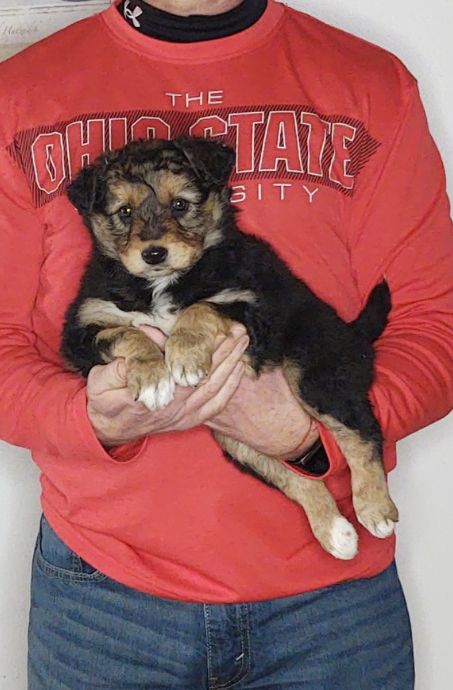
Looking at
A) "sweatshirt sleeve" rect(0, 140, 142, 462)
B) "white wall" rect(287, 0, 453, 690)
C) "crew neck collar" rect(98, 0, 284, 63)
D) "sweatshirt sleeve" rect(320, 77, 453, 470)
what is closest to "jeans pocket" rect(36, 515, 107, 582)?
"sweatshirt sleeve" rect(0, 140, 142, 462)

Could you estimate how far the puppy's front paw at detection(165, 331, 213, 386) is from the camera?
155 cm

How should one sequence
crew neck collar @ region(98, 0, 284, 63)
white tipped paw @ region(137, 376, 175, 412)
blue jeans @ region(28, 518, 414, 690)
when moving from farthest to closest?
crew neck collar @ region(98, 0, 284, 63), blue jeans @ region(28, 518, 414, 690), white tipped paw @ region(137, 376, 175, 412)

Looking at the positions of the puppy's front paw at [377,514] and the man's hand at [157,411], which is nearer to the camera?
the man's hand at [157,411]

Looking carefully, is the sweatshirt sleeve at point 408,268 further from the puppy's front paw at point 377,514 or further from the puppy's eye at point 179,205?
the puppy's eye at point 179,205

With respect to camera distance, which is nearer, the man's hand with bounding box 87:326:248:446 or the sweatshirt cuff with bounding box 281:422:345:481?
the man's hand with bounding box 87:326:248:446

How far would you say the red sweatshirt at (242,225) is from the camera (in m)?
1.66

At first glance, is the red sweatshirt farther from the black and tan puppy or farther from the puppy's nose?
the puppy's nose

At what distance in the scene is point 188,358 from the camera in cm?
156

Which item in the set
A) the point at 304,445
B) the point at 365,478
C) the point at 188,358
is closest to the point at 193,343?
the point at 188,358

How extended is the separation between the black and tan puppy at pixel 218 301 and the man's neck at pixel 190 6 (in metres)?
0.24

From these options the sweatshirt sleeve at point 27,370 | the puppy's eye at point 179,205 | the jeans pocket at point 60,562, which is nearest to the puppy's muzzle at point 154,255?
the puppy's eye at point 179,205

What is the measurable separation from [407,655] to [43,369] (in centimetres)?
72

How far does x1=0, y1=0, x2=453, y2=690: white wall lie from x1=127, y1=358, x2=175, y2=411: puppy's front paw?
843mm

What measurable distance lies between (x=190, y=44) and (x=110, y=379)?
576mm
